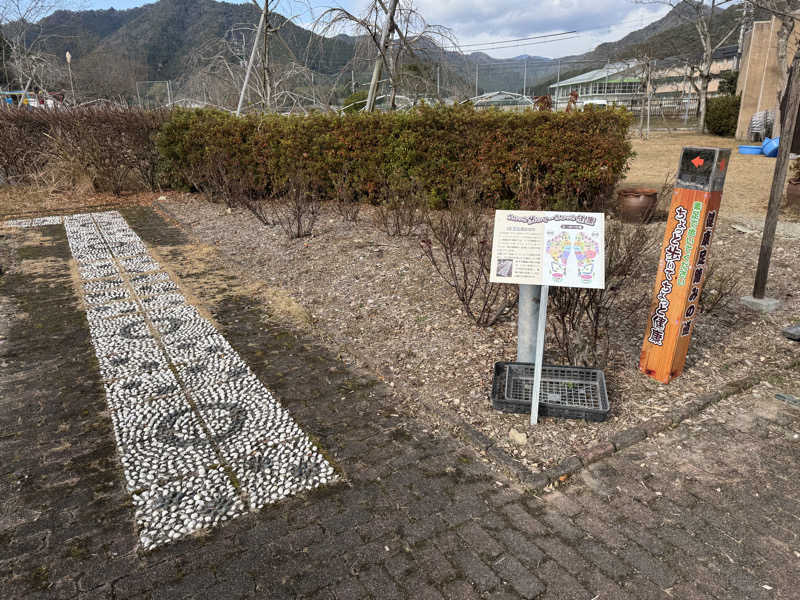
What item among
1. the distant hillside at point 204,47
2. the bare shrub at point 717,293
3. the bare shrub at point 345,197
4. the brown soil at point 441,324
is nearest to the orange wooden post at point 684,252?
the brown soil at point 441,324

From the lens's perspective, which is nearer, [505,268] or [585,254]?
[585,254]

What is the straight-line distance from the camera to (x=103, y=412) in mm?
3521

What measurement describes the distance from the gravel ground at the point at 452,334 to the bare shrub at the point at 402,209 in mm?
414

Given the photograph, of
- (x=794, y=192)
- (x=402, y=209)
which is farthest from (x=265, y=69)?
(x=794, y=192)

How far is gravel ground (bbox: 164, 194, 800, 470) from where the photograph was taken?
11.1ft

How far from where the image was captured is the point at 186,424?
3365 mm

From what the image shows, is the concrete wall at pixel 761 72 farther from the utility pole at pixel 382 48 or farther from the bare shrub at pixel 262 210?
the bare shrub at pixel 262 210

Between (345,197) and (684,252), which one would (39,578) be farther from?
(345,197)

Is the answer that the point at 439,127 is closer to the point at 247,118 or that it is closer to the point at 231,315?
the point at 247,118

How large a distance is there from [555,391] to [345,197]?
580cm

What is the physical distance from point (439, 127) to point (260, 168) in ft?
12.1

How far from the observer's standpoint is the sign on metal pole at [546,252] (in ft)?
9.91

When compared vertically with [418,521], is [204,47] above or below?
above

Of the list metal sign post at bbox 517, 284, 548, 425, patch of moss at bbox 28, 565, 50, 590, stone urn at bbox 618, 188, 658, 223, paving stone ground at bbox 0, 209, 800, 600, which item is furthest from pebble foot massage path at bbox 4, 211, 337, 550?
stone urn at bbox 618, 188, 658, 223
